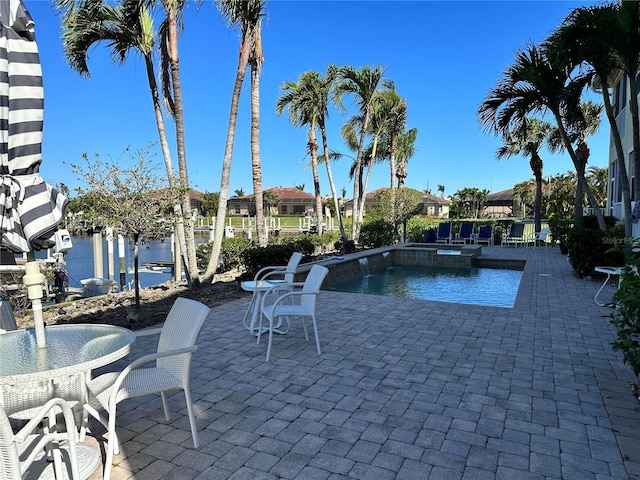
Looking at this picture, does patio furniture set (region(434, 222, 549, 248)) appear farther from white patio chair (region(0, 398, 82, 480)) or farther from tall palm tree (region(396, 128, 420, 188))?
white patio chair (region(0, 398, 82, 480))

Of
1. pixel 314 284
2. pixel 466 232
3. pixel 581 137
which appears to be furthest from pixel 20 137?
pixel 581 137

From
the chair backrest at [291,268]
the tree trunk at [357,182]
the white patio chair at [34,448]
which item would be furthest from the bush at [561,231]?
the white patio chair at [34,448]

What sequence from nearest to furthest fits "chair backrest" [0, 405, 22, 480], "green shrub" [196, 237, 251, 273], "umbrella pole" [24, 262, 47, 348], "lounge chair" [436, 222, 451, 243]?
"chair backrest" [0, 405, 22, 480]
"umbrella pole" [24, 262, 47, 348]
"green shrub" [196, 237, 251, 273]
"lounge chair" [436, 222, 451, 243]

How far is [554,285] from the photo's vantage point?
811 centimetres

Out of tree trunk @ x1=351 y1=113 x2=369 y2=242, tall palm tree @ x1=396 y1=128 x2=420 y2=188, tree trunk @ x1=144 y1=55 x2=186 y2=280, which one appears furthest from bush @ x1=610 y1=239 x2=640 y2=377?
tall palm tree @ x1=396 y1=128 x2=420 y2=188

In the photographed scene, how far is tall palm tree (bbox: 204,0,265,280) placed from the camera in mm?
8273

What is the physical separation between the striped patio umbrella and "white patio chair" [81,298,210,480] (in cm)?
97

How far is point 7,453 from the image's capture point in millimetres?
1394

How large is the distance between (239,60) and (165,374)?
7656 mm

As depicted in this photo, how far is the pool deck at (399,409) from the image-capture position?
A: 234 cm

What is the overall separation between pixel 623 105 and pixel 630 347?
38.2 ft

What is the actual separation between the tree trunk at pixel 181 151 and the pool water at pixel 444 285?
10.3ft

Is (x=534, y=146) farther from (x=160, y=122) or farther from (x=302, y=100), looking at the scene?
(x=160, y=122)

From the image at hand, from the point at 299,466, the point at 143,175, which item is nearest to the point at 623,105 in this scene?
the point at 143,175
